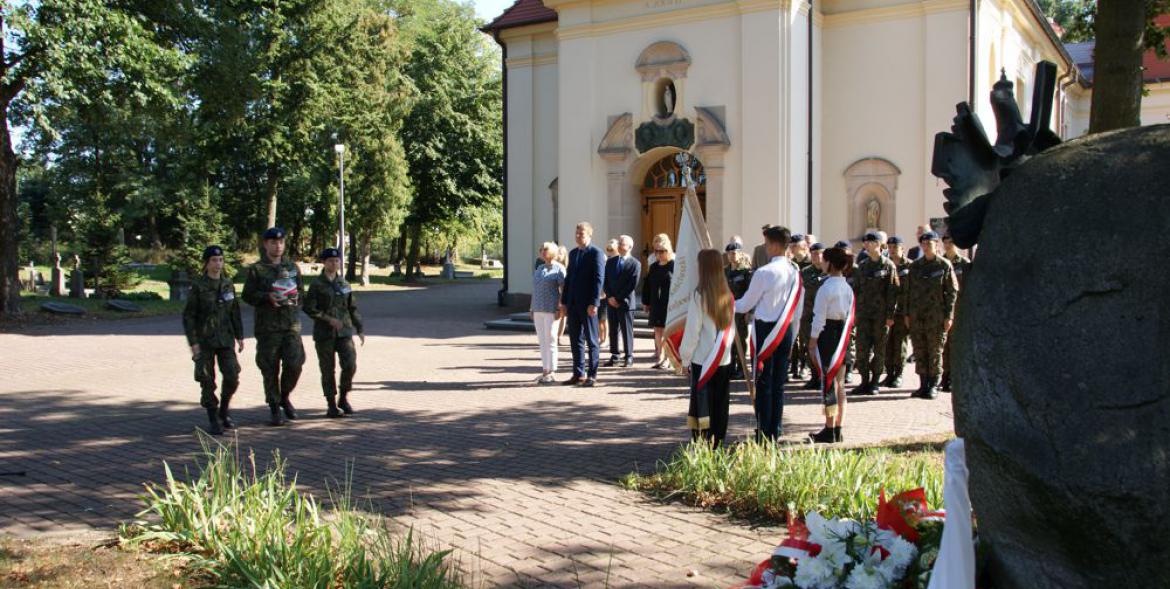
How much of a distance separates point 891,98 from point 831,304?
47.9ft

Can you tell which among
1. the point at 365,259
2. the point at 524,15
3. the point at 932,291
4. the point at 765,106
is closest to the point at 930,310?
the point at 932,291

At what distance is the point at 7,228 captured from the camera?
2206cm

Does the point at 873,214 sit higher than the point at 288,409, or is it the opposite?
the point at 873,214

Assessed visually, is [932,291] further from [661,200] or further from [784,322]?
[661,200]

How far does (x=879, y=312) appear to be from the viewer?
11.5m

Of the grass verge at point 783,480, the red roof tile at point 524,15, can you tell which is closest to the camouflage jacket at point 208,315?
the grass verge at point 783,480

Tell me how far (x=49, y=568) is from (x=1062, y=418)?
4578 millimetres

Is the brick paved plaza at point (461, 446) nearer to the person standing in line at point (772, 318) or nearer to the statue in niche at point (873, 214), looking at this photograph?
the person standing in line at point (772, 318)

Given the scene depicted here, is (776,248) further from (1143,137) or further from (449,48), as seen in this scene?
(449,48)

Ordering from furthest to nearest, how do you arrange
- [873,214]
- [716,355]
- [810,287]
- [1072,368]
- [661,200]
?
[661,200]
[873,214]
[810,287]
[716,355]
[1072,368]

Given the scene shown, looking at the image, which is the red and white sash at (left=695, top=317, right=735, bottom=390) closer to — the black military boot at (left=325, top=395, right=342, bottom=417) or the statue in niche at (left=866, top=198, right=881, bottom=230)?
the black military boot at (left=325, top=395, right=342, bottom=417)

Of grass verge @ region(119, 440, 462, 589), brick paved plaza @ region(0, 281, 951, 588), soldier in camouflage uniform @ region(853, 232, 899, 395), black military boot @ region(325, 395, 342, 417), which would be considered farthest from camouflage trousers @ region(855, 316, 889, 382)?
grass verge @ region(119, 440, 462, 589)

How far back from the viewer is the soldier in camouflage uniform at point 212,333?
877 centimetres

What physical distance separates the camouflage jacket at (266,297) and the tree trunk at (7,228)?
51.3 ft
